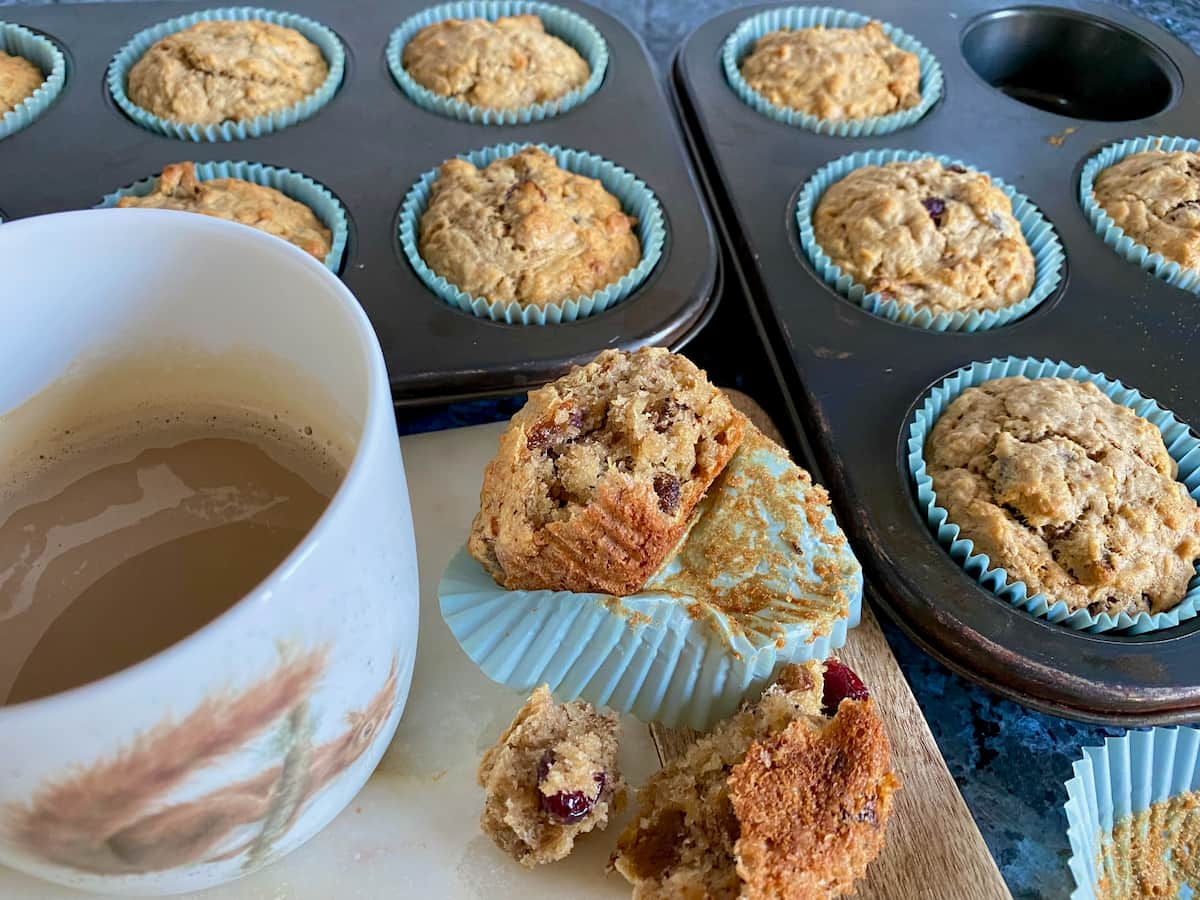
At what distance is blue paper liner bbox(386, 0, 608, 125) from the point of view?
196 cm

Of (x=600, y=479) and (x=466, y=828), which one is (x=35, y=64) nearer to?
(x=600, y=479)

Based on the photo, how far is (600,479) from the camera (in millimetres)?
1091

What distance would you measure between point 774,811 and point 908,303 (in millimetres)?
1043

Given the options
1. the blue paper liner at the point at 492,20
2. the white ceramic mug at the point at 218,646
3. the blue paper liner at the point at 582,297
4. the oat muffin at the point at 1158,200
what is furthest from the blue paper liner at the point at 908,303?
A: the white ceramic mug at the point at 218,646

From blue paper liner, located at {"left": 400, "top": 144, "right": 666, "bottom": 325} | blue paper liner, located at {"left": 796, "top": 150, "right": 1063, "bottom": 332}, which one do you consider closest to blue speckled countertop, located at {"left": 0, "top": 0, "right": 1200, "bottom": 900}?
blue paper liner, located at {"left": 400, "top": 144, "right": 666, "bottom": 325}

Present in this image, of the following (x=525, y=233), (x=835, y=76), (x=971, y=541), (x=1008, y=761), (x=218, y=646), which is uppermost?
(x=218, y=646)

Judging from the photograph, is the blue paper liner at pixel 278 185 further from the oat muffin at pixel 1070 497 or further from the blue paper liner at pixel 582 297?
the oat muffin at pixel 1070 497

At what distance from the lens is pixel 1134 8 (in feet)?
8.19

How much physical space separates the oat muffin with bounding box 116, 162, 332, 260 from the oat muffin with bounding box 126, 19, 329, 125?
24 cm

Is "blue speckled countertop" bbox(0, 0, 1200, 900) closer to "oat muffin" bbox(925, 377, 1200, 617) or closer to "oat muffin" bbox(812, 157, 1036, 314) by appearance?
"oat muffin" bbox(925, 377, 1200, 617)

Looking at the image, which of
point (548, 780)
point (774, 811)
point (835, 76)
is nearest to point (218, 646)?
point (548, 780)

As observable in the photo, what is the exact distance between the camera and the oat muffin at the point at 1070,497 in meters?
1.33

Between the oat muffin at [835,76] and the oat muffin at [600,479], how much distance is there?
118cm

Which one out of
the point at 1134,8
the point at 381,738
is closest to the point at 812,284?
the point at 381,738
